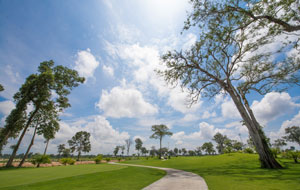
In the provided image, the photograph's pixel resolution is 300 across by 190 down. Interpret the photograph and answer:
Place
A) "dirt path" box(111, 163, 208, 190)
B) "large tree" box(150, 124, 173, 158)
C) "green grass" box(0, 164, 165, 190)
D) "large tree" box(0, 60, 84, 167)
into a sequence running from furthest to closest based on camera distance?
"large tree" box(150, 124, 173, 158), "large tree" box(0, 60, 84, 167), "green grass" box(0, 164, 165, 190), "dirt path" box(111, 163, 208, 190)

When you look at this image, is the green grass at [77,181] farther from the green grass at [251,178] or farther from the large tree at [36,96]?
the large tree at [36,96]

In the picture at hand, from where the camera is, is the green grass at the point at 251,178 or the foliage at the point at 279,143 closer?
the green grass at the point at 251,178

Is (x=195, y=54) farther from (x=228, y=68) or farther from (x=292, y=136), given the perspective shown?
(x=292, y=136)

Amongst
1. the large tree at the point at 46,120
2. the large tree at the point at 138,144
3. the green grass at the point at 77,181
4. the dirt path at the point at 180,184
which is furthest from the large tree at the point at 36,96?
the large tree at the point at 138,144

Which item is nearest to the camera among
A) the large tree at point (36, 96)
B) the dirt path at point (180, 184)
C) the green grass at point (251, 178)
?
the green grass at point (251, 178)

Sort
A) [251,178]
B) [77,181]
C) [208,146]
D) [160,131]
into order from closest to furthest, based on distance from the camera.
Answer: [251,178]
[77,181]
[160,131]
[208,146]

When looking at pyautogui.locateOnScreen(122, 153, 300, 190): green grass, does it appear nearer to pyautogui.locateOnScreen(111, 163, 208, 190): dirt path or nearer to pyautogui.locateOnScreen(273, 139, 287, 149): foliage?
pyautogui.locateOnScreen(111, 163, 208, 190): dirt path

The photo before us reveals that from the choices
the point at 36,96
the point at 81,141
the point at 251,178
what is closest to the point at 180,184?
the point at 251,178


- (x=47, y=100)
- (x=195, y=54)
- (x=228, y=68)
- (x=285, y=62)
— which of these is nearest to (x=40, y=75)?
(x=47, y=100)

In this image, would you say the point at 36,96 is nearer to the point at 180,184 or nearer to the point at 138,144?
the point at 180,184

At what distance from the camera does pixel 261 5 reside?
7.96 m

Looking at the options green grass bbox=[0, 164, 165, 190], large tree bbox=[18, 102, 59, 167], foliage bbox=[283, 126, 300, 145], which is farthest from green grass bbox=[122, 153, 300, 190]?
foliage bbox=[283, 126, 300, 145]

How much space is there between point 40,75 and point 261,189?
96.3 feet

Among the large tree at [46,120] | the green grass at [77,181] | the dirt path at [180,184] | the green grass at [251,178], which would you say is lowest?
the green grass at [77,181]
